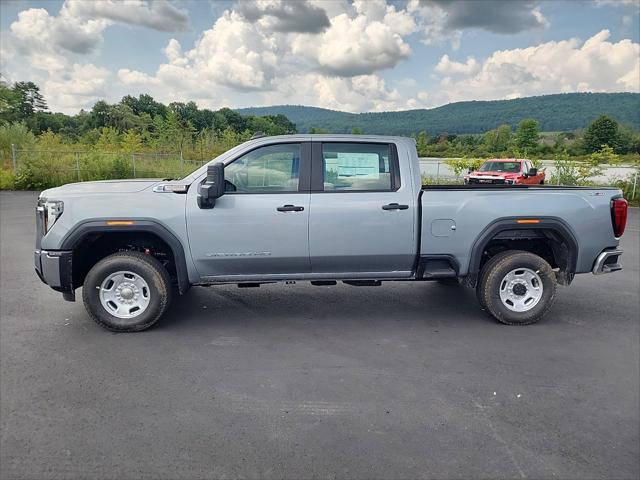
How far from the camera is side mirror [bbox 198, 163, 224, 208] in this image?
14.6 feet

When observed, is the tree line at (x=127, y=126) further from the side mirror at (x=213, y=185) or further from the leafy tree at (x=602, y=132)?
the leafy tree at (x=602, y=132)

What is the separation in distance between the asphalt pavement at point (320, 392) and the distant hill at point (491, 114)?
130405mm

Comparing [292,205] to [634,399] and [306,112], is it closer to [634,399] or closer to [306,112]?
[634,399]

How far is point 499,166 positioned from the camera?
21094 mm

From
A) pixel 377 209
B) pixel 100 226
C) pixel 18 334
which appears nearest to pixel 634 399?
pixel 377 209

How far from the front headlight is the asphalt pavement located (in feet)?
3.65

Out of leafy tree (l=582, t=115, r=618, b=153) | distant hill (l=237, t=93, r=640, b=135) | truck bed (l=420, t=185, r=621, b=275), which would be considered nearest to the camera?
truck bed (l=420, t=185, r=621, b=275)

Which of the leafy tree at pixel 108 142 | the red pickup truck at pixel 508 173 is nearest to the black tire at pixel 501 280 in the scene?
the red pickup truck at pixel 508 173

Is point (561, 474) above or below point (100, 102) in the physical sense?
below

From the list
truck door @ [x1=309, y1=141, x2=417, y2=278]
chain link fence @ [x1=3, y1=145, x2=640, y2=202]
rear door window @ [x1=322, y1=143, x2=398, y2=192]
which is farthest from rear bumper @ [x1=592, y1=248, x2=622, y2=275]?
chain link fence @ [x1=3, y1=145, x2=640, y2=202]

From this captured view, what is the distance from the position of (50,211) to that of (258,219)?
2.03 m

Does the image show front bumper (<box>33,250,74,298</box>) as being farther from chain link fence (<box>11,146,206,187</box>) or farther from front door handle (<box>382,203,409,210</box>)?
chain link fence (<box>11,146,206,187</box>)

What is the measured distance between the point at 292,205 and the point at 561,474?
3121 millimetres

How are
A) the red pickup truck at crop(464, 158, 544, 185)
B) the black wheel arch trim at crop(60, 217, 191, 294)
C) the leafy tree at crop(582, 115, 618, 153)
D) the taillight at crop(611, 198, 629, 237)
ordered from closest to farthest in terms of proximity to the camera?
the black wheel arch trim at crop(60, 217, 191, 294) < the taillight at crop(611, 198, 629, 237) < the red pickup truck at crop(464, 158, 544, 185) < the leafy tree at crop(582, 115, 618, 153)
